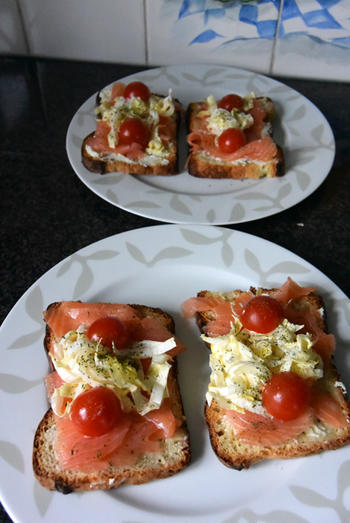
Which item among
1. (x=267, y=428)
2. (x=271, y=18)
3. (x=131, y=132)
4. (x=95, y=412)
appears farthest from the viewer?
(x=271, y=18)

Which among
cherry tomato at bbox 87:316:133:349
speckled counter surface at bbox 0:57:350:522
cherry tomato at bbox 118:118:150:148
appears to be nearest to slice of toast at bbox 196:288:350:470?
cherry tomato at bbox 87:316:133:349

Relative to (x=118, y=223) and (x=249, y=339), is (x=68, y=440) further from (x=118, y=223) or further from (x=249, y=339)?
(x=118, y=223)

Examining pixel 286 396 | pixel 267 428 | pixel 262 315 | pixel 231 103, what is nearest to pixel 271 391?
pixel 286 396

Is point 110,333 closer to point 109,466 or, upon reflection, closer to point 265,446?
point 109,466

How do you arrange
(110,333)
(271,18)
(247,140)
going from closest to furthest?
(110,333) < (247,140) < (271,18)

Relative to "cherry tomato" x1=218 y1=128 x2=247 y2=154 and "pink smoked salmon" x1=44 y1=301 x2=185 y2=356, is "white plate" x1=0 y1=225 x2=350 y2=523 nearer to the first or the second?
"pink smoked salmon" x1=44 y1=301 x2=185 y2=356
